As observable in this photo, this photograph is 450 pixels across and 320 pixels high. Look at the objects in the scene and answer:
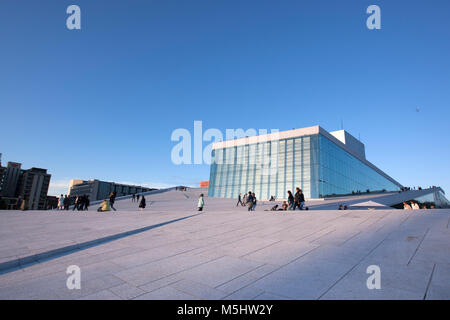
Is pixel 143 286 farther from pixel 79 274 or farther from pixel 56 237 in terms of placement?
pixel 56 237

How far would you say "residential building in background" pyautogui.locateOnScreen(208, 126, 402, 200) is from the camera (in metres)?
36.4

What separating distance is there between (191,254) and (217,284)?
6.40ft

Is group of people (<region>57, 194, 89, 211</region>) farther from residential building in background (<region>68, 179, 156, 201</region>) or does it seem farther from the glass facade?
residential building in background (<region>68, 179, 156, 201</region>)

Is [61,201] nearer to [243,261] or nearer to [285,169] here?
[243,261]

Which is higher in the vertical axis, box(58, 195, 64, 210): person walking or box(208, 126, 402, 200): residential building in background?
box(208, 126, 402, 200): residential building in background

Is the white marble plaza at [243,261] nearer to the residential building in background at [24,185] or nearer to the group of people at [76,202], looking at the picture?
the group of people at [76,202]

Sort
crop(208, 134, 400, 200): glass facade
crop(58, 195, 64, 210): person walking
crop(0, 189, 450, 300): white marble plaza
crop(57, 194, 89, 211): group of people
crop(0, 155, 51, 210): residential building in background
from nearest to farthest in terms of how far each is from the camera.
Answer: crop(0, 189, 450, 300): white marble plaza → crop(57, 194, 89, 211): group of people → crop(58, 195, 64, 210): person walking → crop(208, 134, 400, 200): glass facade → crop(0, 155, 51, 210): residential building in background

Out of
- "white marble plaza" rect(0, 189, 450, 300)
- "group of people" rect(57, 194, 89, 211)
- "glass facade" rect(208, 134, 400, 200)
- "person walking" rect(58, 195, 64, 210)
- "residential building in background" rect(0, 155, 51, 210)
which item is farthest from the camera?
"residential building in background" rect(0, 155, 51, 210)

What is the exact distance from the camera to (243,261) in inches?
208

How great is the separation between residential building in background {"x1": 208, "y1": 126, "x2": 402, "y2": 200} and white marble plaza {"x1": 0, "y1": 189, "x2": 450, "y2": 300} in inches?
1109

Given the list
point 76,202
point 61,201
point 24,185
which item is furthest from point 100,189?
point 76,202

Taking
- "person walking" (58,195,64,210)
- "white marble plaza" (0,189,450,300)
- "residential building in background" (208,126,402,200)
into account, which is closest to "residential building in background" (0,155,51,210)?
"residential building in background" (208,126,402,200)

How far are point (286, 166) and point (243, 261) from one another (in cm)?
3455

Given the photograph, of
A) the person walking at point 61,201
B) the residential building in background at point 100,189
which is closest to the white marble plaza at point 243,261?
the person walking at point 61,201
